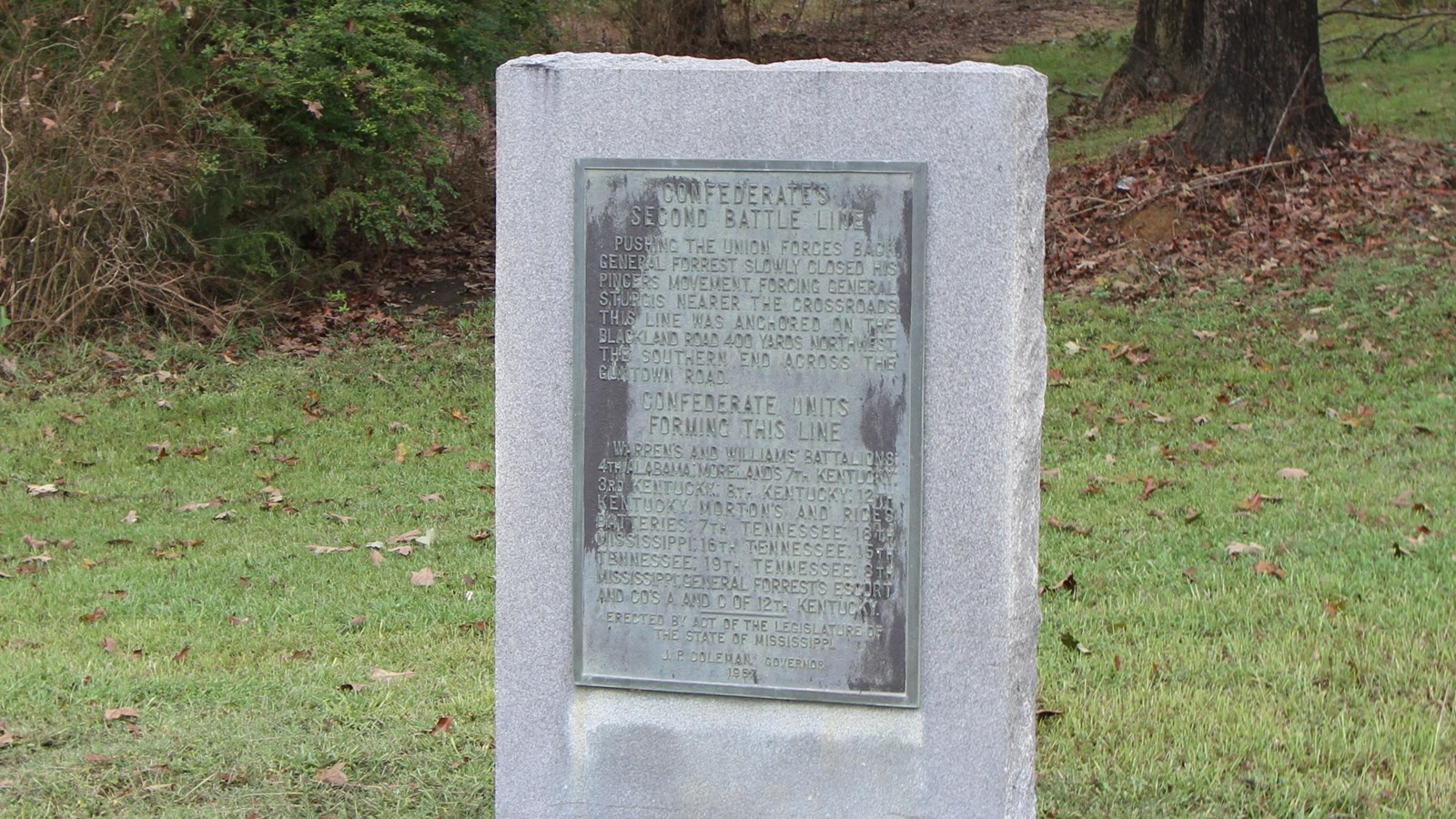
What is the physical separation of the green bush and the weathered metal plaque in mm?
7479

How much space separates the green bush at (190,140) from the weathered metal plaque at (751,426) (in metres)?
7.48

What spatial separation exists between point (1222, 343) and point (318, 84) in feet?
20.3

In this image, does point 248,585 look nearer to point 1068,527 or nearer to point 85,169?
point 1068,527

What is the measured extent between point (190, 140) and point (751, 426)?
8.27 meters

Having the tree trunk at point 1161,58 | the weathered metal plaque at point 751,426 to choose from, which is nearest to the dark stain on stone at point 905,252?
the weathered metal plaque at point 751,426

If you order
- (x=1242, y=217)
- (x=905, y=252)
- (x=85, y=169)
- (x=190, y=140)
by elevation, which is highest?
(x=190, y=140)

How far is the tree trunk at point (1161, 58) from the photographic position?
1684 centimetres

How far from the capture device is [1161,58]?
17031 mm

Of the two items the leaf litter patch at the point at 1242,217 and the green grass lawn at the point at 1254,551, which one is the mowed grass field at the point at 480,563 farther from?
the leaf litter patch at the point at 1242,217

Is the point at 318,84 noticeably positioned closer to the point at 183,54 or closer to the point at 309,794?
the point at 183,54

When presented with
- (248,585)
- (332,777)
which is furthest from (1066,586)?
(248,585)

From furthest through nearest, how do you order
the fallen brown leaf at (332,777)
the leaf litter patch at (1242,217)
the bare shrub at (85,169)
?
the leaf litter patch at (1242,217) < the bare shrub at (85,169) < the fallen brown leaf at (332,777)

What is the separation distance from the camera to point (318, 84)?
1085 cm

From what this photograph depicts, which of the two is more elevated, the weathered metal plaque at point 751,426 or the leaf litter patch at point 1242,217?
the leaf litter patch at point 1242,217
